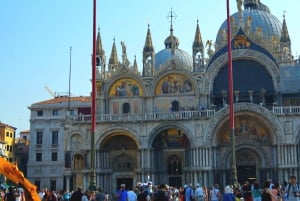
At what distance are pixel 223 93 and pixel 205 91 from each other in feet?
5.59

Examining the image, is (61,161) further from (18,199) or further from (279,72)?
(18,199)

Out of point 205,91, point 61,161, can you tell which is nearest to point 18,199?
point 205,91

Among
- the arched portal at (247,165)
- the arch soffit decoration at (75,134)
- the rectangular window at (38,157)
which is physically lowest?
the arched portal at (247,165)

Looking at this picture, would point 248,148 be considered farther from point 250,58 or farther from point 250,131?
point 250,58

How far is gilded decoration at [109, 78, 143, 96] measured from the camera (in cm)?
5516

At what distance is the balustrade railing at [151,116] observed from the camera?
167 ft

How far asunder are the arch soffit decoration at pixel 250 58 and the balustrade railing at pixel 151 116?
11.6 feet

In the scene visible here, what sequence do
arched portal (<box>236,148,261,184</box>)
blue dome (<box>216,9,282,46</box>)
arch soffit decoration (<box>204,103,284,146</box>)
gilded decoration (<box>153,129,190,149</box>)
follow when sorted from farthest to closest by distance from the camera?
1. blue dome (<box>216,9,282,46</box>)
2. gilded decoration (<box>153,129,190,149</box>)
3. arched portal (<box>236,148,261,184</box>)
4. arch soffit decoration (<box>204,103,284,146</box>)

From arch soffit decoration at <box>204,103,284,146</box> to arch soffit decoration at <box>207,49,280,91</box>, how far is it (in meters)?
3.86

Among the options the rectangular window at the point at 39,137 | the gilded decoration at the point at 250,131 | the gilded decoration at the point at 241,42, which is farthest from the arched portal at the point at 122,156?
the rectangular window at the point at 39,137

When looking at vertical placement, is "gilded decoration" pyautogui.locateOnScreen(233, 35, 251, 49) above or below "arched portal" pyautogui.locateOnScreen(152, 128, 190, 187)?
above

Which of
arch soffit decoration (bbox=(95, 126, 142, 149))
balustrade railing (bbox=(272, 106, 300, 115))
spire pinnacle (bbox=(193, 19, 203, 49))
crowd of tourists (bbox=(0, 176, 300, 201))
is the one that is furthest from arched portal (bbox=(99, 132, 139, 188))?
crowd of tourists (bbox=(0, 176, 300, 201))

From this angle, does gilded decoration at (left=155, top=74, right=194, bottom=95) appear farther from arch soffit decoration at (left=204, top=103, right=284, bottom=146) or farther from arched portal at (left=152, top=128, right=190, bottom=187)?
arch soffit decoration at (left=204, top=103, right=284, bottom=146)

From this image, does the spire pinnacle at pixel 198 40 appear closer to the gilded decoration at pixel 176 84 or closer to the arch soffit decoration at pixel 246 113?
the gilded decoration at pixel 176 84
